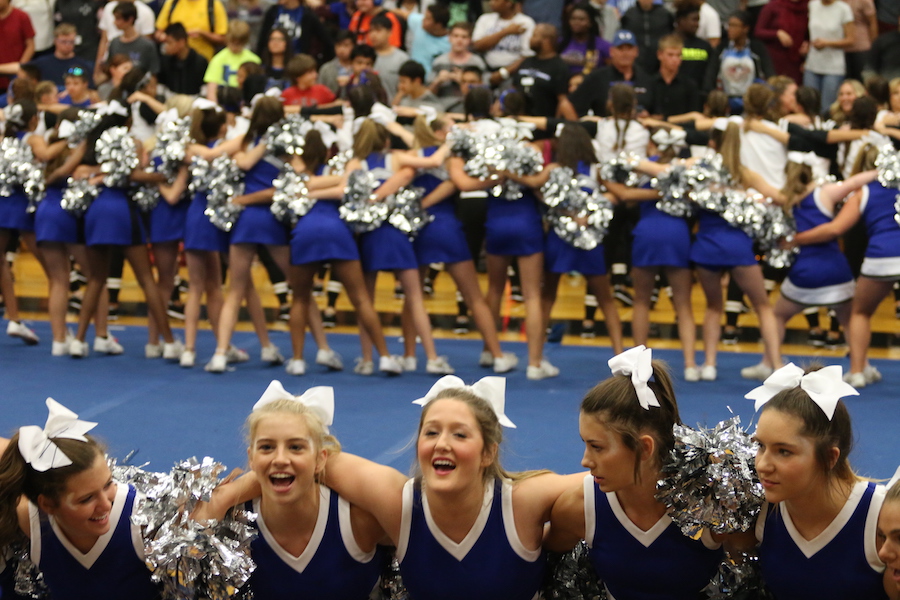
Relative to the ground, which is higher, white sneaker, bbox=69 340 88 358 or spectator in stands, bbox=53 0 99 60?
A: spectator in stands, bbox=53 0 99 60

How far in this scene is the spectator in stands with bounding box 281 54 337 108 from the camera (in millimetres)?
9305

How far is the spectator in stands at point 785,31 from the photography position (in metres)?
10.7

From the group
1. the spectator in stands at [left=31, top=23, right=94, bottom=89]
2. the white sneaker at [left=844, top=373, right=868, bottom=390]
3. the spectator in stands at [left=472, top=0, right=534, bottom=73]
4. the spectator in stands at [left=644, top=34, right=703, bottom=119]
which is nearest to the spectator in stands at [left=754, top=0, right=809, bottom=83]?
the spectator in stands at [left=644, top=34, right=703, bottom=119]

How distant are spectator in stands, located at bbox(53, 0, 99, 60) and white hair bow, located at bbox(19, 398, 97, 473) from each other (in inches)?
392

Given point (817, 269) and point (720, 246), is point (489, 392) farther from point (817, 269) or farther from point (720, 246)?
point (817, 269)

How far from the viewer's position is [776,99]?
825cm

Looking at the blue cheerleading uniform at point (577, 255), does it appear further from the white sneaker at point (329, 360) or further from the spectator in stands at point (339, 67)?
the spectator in stands at point (339, 67)

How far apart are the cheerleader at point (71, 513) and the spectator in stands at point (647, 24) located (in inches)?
313

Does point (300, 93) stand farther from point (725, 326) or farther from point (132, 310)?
point (725, 326)

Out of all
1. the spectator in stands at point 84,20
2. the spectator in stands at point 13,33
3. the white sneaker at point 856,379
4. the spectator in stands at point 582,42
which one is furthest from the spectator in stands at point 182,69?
the white sneaker at point 856,379

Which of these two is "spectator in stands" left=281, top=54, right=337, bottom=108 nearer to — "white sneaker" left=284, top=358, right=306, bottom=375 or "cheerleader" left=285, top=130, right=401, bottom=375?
"cheerleader" left=285, top=130, right=401, bottom=375

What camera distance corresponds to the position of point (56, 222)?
7789 mm

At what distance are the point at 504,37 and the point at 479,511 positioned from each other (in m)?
8.03

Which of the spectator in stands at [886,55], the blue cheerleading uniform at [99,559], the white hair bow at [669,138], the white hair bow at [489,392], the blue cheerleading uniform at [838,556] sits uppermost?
the spectator in stands at [886,55]
